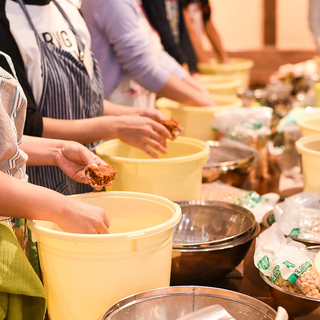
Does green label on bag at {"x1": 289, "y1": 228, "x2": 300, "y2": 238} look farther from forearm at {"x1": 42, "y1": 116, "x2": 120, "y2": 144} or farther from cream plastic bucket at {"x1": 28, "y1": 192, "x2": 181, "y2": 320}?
forearm at {"x1": 42, "y1": 116, "x2": 120, "y2": 144}

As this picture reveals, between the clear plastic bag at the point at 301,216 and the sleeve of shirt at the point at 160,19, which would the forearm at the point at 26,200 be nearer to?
the clear plastic bag at the point at 301,216

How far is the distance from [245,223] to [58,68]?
0.76 meters

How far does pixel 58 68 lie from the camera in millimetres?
1612

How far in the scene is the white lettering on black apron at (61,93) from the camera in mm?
1585

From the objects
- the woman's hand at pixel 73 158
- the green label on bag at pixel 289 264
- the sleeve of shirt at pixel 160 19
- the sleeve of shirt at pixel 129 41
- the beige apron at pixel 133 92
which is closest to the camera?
the green label on bag at pixel 289 264

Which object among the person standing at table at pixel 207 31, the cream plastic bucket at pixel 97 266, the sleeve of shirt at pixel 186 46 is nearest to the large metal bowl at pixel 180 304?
the cream plastic bucket at pixel 97 266

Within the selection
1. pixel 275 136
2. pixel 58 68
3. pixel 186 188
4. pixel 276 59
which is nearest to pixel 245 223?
pixel 186 188

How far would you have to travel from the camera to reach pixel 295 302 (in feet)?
3.46

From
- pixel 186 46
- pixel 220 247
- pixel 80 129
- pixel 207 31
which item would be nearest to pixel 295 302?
pixel 220 247

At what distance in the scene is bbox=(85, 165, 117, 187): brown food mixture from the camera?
117 cm

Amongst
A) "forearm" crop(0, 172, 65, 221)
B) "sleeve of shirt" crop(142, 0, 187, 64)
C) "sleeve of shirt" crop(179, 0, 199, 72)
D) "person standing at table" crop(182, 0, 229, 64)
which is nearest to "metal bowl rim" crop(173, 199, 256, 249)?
"forearm" crop(0, 172, 65, 221)

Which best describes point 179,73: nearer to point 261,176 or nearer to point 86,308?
point 261,176

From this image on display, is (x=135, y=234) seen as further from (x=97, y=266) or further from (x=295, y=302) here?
(x=295, y=302)

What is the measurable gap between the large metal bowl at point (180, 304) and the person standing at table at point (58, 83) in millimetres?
638
